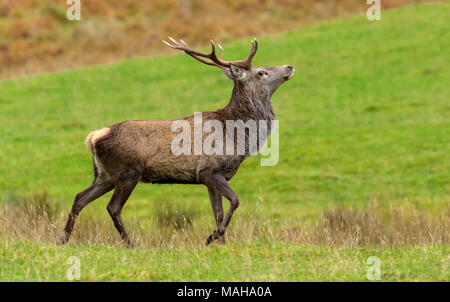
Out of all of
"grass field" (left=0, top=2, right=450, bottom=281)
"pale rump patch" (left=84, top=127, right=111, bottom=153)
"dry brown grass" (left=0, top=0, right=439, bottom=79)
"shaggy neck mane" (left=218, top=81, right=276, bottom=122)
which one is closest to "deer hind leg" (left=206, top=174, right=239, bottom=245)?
"grass field" (left=0, top=2, right=450, bottom=281)

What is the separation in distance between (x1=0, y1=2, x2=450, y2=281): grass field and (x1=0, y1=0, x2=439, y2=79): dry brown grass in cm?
379

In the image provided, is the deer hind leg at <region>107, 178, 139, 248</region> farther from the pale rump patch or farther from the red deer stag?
the pale rump patch

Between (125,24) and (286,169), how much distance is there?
20.4m

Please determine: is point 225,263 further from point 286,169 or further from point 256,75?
point 286,169

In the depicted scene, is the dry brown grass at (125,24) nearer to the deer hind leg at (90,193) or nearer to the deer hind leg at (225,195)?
the deer hind leg at (90,193)

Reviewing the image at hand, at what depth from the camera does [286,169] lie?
67.6ft

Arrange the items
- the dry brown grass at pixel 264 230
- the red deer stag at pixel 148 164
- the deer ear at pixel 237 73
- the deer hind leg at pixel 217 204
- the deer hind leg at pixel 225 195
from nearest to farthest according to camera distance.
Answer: the deer hind leg at pixel 225 195
the red deer stag at pixel 148 164
the deer hind leg at pixel 217 204
the dry brown grass at pixel 264 230
the deer ear at pixel 237 73

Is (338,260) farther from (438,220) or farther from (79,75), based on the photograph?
(79,75)

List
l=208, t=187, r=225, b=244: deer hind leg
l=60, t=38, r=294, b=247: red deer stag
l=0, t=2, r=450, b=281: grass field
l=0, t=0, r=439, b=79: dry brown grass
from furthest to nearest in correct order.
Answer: l=0, t=0, r=439, b=79: dry brown grass
l=208, t=187, r=225, b=244: deer hind leg
l=60, t=38, r=294, b=247: red deer stag
l=0, t=2, r=450, b=281: grass field

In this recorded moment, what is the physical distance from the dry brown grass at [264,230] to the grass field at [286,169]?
0.14 ft

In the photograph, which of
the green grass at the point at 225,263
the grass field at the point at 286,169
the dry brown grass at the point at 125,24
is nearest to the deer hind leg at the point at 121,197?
the grass field at the point at 286,169

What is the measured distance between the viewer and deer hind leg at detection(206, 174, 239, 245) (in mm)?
10266

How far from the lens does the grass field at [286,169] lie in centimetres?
945

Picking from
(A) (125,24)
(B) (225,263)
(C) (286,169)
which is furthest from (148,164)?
(A) (125,24)
